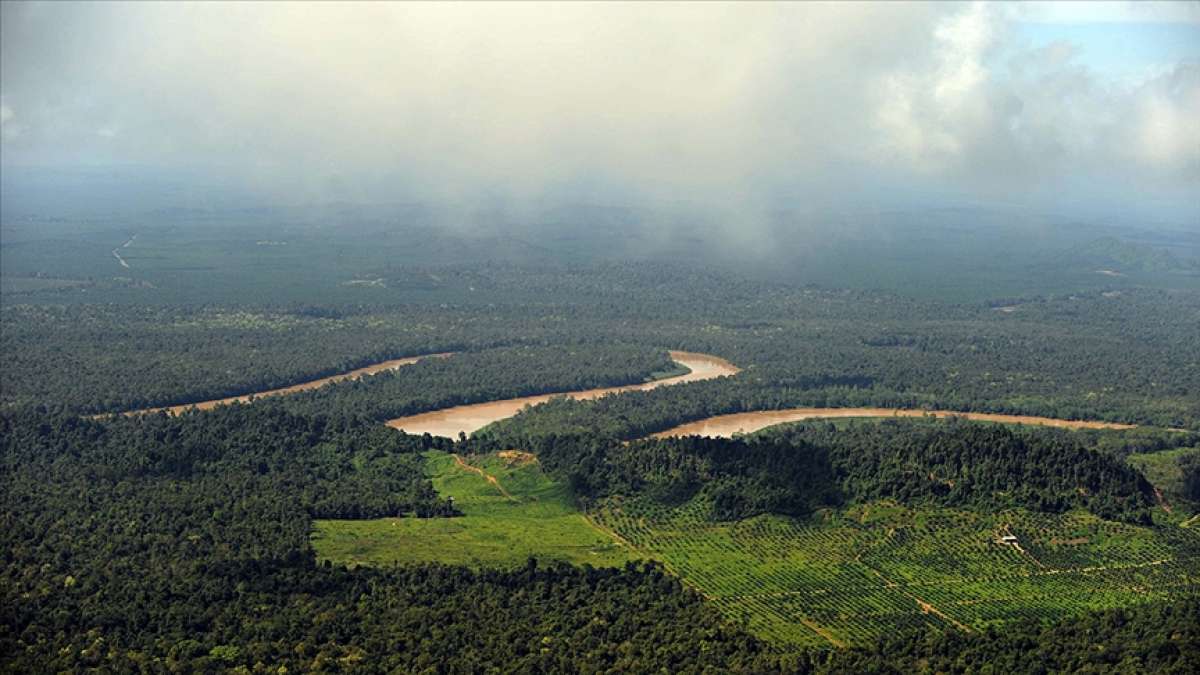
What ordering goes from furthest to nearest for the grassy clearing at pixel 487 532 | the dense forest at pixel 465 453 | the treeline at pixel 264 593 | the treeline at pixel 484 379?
the treeline at pixel 484 379, the grassy clearing at pixel 487 532, the dense forest at pixel 465 453, the treeline at pixel 264 593

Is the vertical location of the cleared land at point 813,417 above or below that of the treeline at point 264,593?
below

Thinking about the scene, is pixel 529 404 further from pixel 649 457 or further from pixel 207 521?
pixel 207 521

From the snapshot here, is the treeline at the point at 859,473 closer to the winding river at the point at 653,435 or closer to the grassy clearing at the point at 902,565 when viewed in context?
the grassy clearing at the point at 902,565

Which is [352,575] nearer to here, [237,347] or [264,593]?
[264,593]

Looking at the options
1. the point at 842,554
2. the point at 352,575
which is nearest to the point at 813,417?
the point at 842,554

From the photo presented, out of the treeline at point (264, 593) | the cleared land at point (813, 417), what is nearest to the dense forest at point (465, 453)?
the treeline at point (264, 593)

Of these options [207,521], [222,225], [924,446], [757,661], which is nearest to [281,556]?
[207,521]
